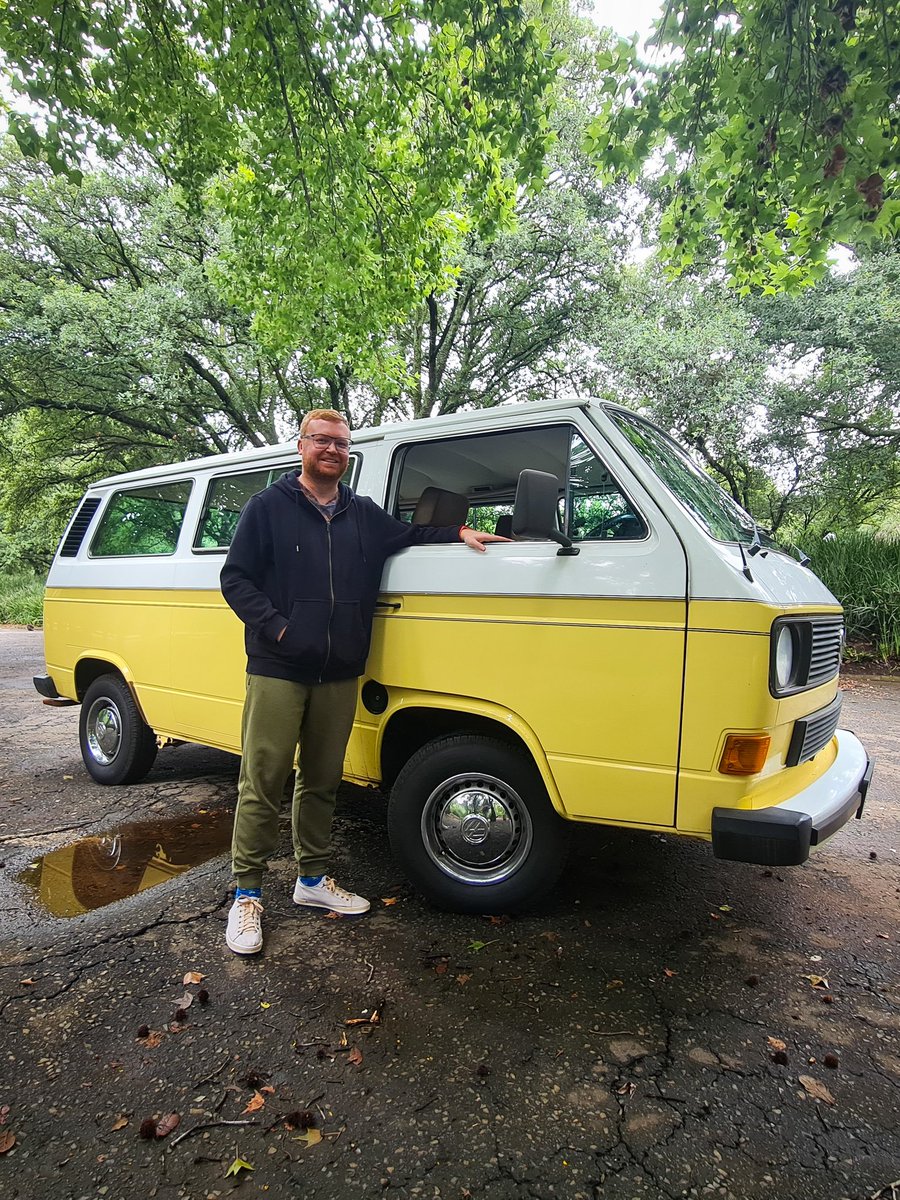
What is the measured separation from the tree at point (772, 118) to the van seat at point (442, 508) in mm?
3237

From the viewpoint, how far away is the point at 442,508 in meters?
3.32

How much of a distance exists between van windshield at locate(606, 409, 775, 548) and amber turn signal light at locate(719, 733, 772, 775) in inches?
32.5

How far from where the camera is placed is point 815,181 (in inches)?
169

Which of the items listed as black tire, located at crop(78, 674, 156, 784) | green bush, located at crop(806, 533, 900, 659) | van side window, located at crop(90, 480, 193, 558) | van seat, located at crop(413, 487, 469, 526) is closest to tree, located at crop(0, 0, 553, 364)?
van side window, located at crop(90, 480, 193, 558)

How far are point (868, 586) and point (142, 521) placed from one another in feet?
34.2

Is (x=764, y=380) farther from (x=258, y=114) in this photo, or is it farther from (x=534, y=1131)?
(x=534, y=1131)

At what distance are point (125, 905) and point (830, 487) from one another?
15975 millimetres

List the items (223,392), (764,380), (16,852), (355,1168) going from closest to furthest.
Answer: (355,1168)
(16,852)
(764,380)
(223,392)

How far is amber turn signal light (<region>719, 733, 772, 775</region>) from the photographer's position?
8.08ft

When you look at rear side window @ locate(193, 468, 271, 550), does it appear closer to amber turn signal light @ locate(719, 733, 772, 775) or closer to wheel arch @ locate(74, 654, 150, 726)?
wheel arch @ locate(74, 654, 150, 726)

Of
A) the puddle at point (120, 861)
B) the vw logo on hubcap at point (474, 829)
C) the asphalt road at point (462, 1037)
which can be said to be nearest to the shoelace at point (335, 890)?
the asphalt road at point (462, 1037)

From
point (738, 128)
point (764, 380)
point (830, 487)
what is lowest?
point (830, 487)

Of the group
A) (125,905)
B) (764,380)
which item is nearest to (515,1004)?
(125,905)

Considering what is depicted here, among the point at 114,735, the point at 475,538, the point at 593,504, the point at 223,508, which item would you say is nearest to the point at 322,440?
the point at 475,538
